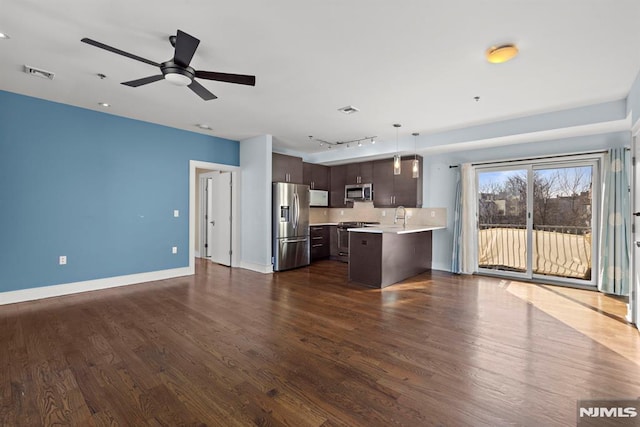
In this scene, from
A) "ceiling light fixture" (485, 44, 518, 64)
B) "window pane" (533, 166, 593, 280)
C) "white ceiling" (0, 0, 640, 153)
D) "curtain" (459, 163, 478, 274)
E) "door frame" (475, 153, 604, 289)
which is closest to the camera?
"white ceiling" (0, 0, 640, 153)

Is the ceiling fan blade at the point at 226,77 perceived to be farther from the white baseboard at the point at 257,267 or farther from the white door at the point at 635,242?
the white door at the point at 635,242

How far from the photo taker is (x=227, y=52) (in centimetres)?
273

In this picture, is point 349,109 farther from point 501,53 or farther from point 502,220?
point 502,220

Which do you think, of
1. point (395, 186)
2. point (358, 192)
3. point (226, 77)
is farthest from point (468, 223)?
point (226, 77)

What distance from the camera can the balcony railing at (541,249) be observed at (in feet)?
15.9

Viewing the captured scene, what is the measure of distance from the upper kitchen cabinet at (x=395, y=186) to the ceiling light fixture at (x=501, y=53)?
11.5 ft

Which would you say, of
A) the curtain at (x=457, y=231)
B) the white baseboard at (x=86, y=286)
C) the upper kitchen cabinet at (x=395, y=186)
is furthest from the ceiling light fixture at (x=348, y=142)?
the white baseboard at (x=86, y=286)

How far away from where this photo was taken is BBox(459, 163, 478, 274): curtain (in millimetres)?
5660

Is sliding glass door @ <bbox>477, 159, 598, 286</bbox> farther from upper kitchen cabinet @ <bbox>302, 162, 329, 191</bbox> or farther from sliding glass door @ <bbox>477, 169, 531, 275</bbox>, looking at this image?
upper kitchen cabinet @ <bbox>302, 162, 329, 191</bbox>

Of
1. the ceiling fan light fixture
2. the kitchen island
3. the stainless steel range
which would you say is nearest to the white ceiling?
the ceiling fan light fixture

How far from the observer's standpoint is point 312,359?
7.85 ft

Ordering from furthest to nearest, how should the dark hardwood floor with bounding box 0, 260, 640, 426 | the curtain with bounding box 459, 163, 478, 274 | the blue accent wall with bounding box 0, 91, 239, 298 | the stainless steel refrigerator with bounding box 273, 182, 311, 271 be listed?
the stainless steel refrigerator with bounding box 273, 182, 311, 271, the curtain with bounding box 459, 163, 478, 274, the blue accent wall with bounding box 0, 91, 239, 298, the dark hardwood floor with bounding box 0, 260, 640, 426

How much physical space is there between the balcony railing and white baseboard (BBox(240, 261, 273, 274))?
13.7 ft

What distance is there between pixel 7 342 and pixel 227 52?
3361 millimetres
